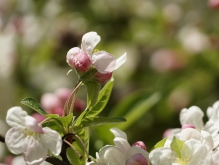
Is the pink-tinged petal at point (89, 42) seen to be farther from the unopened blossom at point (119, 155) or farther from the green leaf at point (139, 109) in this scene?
the green leaf at point (139, 109)

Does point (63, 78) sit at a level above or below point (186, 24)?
below

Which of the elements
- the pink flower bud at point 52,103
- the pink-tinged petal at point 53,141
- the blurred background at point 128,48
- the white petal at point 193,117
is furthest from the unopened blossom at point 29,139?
the blurred background at point 128,48

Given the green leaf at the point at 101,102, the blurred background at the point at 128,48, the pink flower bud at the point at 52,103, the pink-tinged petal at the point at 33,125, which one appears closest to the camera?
the pink-tinged petal at the point at 33,125

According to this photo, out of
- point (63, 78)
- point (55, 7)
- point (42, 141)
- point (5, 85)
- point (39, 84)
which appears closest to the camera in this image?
point (42, 141)

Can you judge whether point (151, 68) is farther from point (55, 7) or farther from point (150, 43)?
point (55, 7)

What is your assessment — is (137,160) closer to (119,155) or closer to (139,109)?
(119,155)

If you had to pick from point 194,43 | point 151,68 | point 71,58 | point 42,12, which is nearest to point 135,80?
point 151,68

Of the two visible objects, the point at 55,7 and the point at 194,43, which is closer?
the point at 194,43

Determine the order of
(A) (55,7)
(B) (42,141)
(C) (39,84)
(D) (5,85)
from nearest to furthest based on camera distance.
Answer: (B) (42,141)
(D) (5,85)
(C) (39,84)
(A) (55,7)

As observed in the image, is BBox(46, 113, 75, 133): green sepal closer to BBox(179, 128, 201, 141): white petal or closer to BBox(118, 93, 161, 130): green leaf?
BBox(179, 128, 201, 141): white petal
